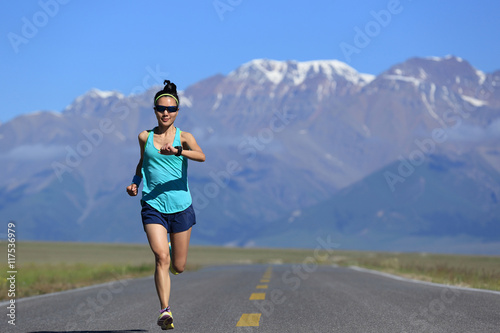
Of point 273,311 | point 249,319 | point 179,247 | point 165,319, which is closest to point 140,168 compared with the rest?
point 179,247

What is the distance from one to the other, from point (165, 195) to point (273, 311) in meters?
3.38

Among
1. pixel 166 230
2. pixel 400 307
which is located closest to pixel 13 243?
pixel 166 230

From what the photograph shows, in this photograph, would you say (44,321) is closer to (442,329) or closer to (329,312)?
(329,312)

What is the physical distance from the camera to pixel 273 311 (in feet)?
37.6

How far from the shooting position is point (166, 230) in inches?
349

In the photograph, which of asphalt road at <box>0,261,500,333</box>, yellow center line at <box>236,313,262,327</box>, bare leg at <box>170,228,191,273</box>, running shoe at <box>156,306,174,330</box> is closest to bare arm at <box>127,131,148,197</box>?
bare leg at <box>170,228,191,273</box>

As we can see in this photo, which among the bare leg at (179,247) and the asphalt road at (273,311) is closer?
the bare leg at (179,247)

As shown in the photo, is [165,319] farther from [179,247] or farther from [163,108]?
[163,108]

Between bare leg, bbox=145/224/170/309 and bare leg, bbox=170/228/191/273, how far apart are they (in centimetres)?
13

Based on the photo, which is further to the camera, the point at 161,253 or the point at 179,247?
the point at 179,247

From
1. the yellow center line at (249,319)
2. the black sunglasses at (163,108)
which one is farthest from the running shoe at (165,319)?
the black sunglasses at (163,108)

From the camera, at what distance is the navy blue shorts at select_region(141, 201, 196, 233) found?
8.78m

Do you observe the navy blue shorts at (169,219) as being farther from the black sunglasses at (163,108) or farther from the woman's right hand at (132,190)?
the black sunglasses at (163,108)

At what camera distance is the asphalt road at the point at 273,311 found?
31.5 feet
